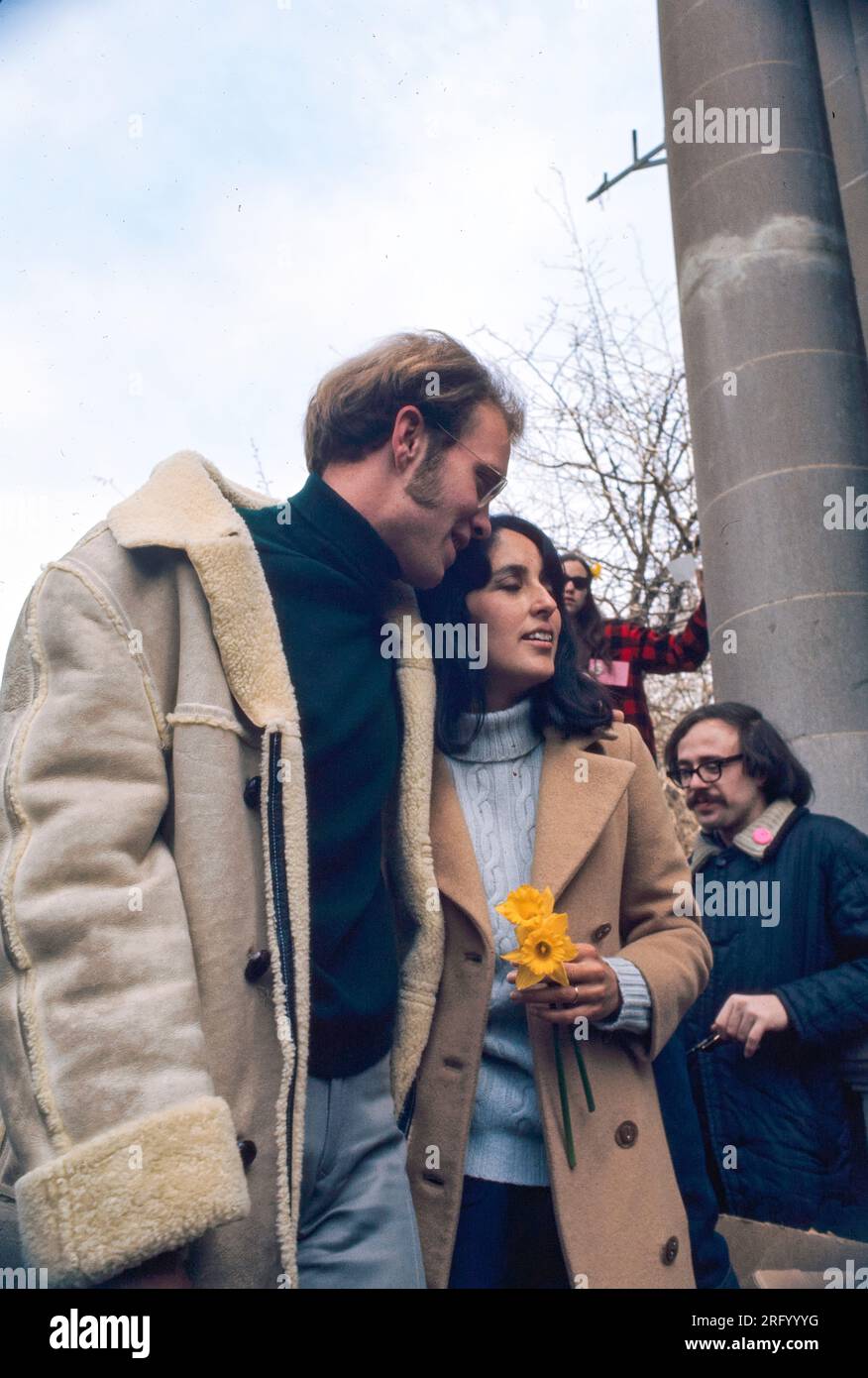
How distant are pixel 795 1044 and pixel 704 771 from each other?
0.87m

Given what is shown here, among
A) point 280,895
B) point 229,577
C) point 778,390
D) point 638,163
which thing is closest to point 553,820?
point 280,895

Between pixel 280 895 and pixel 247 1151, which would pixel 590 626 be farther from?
pixel 247 1151

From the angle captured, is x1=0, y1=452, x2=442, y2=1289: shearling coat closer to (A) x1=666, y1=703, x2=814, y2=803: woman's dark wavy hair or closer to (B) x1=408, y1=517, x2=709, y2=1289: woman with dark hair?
(B) x1=408, y1=517, x2=709, y2=1289: woman with dark hair

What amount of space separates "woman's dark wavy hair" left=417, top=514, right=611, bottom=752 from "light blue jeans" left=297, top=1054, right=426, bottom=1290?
31.0 inches

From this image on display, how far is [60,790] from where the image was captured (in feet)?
5.16

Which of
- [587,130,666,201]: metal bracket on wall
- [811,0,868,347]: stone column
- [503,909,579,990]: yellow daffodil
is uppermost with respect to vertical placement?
A: [587,130,666,201]: metal bracket on wall

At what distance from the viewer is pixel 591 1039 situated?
2143 mm

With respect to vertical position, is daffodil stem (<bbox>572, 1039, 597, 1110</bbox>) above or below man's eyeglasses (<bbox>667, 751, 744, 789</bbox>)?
below

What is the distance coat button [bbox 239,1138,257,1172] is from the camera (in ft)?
5.39

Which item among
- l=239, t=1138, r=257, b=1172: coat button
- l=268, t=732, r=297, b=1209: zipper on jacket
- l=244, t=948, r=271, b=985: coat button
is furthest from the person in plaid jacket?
l=239, t=1138, r=257, b=1172: coat button

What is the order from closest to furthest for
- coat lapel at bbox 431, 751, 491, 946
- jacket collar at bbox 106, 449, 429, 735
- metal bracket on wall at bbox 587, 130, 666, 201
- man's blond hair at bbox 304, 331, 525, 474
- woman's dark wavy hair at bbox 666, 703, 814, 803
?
jacket collar at bbox 106, 449, 429, 735 < coat lapel at bbox 431, 751, 491, 946 < man's blond hair at bbox 304, 331, 525, 474 < woman's dark wavy hair at bbox 666, 703, 814, 803 < metal bracket on wall at bbox 587, 130, 666, 201

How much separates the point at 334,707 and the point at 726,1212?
2014mm

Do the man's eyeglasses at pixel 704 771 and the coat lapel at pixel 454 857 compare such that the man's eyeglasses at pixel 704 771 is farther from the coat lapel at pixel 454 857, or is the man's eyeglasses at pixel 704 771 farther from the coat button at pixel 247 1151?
the coat button at pixel 247 1151

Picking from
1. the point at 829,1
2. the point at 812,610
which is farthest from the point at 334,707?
the point at 829,1
